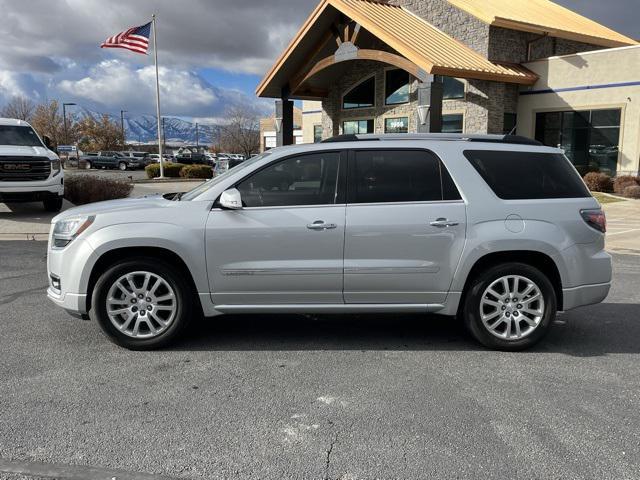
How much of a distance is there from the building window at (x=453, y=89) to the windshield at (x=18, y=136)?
15.2 m

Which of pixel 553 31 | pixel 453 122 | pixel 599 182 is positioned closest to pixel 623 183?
pixel 599 182

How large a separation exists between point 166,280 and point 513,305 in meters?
2.95

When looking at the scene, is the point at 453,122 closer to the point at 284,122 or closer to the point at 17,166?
the point at 284,122

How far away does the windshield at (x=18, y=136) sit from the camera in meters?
13.5

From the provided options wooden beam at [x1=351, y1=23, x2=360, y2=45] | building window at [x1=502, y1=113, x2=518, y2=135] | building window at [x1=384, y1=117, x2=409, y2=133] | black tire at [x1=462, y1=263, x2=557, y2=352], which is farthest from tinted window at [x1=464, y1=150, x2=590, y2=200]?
building window at [x1=384, y1=117, x2=409, y2=133]

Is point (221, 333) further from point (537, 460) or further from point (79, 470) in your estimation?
point (537, 460)

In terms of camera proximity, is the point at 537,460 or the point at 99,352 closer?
the point at 537,460

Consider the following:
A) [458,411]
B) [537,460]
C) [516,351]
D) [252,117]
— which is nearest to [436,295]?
[516,351]

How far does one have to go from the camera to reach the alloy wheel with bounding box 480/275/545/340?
476 cm

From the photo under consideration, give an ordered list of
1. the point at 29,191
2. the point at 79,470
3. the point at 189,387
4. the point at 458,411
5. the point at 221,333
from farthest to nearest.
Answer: the point at 29,191
the point at 221,333
the point at 189,387
the point at 458,411
the point at 79,470

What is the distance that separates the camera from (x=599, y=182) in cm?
2072

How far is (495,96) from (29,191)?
16877mm

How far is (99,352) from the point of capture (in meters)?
4.74

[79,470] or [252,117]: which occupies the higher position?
[252,117]
